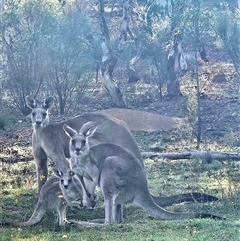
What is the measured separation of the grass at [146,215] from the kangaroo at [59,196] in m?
0.09

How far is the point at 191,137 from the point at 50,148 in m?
1.29

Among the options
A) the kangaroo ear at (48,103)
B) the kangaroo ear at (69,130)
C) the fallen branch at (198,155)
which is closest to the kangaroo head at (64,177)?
the kangaroo ear at (69,130)

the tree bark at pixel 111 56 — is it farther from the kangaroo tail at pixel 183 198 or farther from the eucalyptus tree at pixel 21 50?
the kangaroo tail at pixel 183 198

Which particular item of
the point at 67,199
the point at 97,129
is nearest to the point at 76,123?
the point at 97,129

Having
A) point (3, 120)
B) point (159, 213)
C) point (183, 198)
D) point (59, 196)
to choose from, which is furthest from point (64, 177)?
point (183, 198)

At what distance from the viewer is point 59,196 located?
6.32m

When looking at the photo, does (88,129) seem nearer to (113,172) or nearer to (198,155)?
(113,172)

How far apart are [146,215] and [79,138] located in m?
0.94

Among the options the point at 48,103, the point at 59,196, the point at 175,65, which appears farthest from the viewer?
the point at 175,65

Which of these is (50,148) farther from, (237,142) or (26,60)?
(237,142)

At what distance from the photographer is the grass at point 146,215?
5.86 m

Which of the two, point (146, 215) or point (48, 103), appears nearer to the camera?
point (48, 103)

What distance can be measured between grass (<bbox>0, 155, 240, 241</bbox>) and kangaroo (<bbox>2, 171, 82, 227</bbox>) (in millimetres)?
88

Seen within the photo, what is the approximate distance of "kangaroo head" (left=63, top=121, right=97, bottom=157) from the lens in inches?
245
